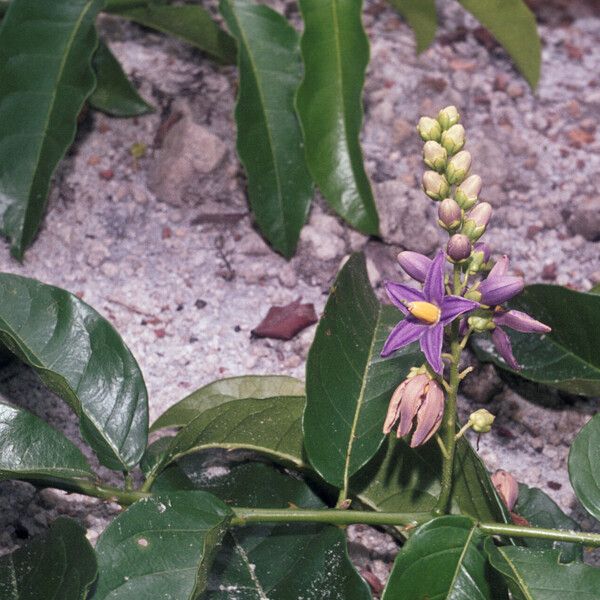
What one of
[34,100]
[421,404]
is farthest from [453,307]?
[34,100]

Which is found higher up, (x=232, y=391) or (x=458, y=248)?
(x=458, y=248)

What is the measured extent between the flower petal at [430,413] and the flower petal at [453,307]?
0.09 metres

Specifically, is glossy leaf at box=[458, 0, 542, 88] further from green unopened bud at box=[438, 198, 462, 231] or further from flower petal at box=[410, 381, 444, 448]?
flower petal at box=[410, 381, 444, 448]

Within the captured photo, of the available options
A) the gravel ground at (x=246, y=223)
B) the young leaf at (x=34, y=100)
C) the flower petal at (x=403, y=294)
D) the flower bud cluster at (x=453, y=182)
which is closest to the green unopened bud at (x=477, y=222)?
the flower bud cluster at (x=453, y=182)

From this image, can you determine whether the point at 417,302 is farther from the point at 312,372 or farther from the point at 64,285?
the point at 64,285

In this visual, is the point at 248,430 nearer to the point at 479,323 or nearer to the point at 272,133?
the point at 479,323

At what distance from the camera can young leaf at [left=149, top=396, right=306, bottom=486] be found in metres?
1.46

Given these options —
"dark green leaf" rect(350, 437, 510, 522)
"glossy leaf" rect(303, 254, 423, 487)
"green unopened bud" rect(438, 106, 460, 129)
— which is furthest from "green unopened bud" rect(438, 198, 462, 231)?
"dark green leaf" rect(350, 437, 510, 522)

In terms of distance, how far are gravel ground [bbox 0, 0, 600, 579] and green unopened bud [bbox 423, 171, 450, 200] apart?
64 cm

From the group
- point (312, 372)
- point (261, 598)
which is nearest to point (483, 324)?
point (312, 372)

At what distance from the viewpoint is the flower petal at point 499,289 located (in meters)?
1.19

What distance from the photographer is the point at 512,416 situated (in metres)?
1.78

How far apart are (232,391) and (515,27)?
1103 mm

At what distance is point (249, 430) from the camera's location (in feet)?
4.84
